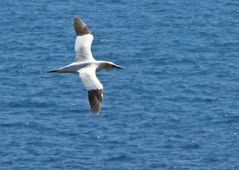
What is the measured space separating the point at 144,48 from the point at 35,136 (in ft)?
146

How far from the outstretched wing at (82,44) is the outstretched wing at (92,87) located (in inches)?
85.2

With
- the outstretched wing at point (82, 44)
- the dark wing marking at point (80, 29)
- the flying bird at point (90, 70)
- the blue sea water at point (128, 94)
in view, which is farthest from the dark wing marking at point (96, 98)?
the blue sea water at point (128, 94)

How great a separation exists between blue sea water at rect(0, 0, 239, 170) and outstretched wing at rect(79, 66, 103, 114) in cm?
7360

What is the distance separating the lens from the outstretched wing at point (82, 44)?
50.7 meters

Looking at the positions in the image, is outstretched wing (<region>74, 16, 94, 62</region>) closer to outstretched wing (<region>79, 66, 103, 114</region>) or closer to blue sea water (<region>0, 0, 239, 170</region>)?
outstretched wing (<region>79, 66, 103, 114</region>)

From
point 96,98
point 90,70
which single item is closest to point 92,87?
point 96,98

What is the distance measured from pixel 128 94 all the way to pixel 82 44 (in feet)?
309

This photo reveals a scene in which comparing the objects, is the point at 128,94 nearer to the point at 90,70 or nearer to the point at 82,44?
the point at 82,44

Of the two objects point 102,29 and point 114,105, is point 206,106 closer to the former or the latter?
point 114,105

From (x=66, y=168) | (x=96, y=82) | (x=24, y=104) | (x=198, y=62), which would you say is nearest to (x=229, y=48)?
(x=198, y=62)

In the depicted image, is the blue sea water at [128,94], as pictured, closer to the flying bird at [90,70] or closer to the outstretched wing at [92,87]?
the flying bird at [90,70]

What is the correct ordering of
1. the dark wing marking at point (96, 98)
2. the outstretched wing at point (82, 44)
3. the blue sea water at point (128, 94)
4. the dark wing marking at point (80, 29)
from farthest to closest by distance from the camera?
the blue sea water at point (128, 94) → the dark wing marking at point (80, 29) → the outstretched wing at point (82, 44) → the dark wing marking at point (96, 98)

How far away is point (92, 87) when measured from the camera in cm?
4800

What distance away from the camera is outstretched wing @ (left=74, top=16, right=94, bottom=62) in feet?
166
